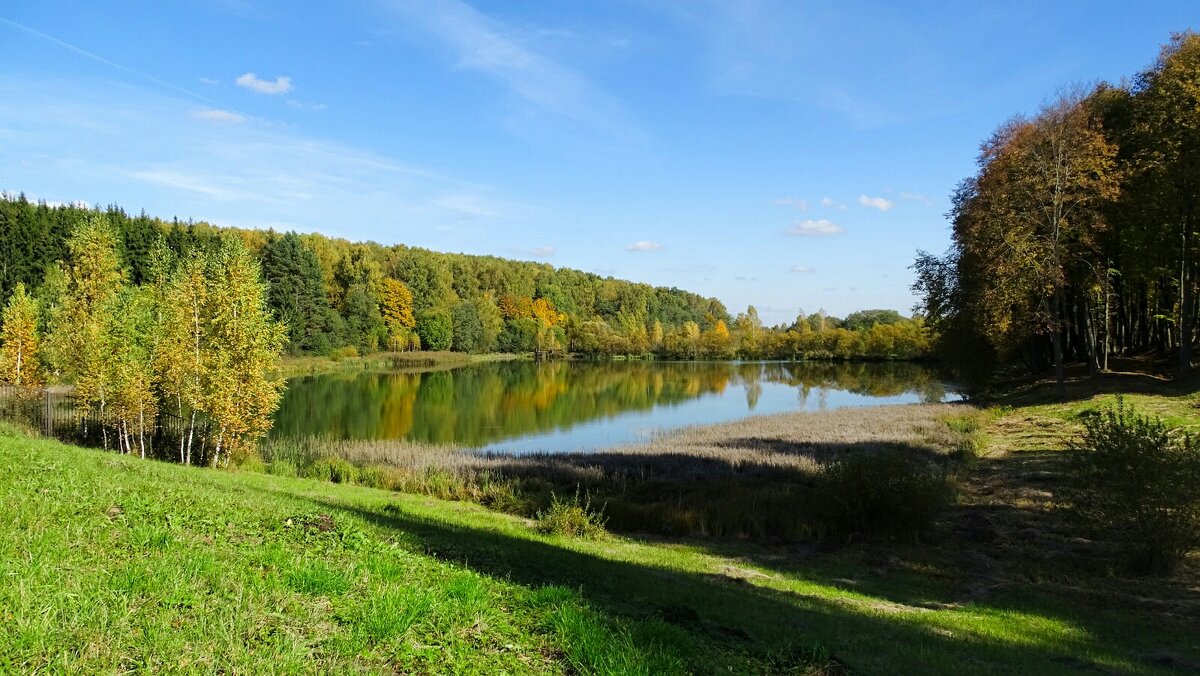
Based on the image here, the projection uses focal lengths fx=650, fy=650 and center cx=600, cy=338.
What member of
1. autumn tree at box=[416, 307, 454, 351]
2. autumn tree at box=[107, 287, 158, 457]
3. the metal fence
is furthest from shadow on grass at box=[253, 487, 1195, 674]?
autumn tree at box=[416, 307, 454, 351]

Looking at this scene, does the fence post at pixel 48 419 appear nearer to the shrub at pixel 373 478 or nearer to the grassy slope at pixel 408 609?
the shrub at pixel 373 478

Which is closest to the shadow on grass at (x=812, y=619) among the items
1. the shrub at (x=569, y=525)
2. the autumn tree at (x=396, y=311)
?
the shrub at (x=569, y=525)

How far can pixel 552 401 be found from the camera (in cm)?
4572

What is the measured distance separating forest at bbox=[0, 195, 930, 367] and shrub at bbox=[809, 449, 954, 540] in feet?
76.8

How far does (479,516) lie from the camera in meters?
13.0

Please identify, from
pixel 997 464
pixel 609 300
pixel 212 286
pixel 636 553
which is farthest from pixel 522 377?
pixel 609 300

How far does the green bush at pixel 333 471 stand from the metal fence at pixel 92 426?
3.95 m

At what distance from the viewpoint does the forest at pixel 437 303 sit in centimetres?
5377

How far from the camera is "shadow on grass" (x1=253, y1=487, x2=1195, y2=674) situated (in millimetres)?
4949

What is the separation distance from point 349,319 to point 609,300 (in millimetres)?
77312

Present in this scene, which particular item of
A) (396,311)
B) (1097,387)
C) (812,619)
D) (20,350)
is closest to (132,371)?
(20,350)

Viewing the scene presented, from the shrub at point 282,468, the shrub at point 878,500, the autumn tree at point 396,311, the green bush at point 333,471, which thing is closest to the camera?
the shrub at point 878,500

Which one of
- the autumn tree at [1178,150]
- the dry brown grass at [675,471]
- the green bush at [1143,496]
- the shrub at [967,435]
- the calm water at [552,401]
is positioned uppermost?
the autumn tree at [1178,150]

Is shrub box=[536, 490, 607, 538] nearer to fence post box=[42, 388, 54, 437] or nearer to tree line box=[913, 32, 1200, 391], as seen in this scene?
fence post box=[42, 388, 54, 437]
